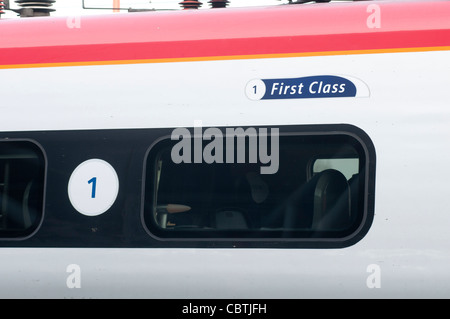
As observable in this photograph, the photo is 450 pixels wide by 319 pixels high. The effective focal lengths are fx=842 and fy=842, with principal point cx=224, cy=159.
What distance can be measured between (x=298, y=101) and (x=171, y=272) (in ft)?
3.78

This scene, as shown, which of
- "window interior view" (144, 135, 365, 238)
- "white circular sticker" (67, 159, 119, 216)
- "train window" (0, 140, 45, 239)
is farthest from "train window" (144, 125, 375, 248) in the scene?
"train window" (0, 140, 45, 239)

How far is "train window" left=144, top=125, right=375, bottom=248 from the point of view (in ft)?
14.9

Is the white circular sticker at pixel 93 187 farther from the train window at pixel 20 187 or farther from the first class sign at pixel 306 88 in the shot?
the first class sign at pixel 306 88

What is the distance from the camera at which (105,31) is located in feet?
16.0

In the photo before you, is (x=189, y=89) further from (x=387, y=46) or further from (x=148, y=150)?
(x=387, y=46)

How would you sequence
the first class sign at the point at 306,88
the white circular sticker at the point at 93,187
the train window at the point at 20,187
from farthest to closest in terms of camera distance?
the train window at the point at 20,187 → the white circular sticker at the point at 93,187 → the first class sign at the point at 306,88

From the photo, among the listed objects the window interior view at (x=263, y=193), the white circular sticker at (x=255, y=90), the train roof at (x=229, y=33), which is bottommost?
the window interior view at (x=263, y=193)

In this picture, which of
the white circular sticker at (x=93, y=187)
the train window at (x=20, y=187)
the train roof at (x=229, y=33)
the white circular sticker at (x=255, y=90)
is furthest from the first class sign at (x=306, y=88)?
the train window at (x=20, y=187)

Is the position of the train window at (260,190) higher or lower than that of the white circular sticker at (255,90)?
lower

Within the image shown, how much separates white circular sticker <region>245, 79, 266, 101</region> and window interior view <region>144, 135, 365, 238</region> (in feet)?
0.85

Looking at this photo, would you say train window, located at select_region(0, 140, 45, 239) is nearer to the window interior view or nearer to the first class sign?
the window interior view

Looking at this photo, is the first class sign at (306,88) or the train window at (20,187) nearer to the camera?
the first class sign at (306,88)

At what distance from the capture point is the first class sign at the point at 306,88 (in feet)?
14.8

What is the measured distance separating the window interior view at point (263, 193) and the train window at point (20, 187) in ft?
2.16
